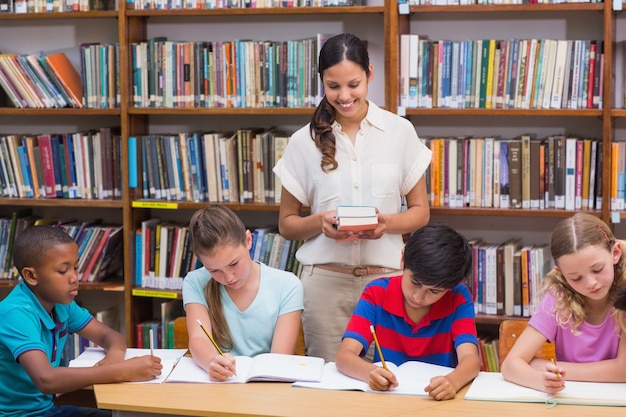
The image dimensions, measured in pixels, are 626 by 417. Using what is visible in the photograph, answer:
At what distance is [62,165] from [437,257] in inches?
94.8

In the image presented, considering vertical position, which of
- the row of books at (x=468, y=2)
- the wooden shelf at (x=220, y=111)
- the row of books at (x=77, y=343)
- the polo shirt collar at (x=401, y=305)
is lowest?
the row of books at (x=77, y=343)

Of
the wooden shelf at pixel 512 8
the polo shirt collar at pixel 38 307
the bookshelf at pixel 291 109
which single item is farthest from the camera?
the bookshelf at pixel 291 109

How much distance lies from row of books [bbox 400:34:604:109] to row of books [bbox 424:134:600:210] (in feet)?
0.52

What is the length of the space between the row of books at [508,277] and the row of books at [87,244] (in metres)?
1.69

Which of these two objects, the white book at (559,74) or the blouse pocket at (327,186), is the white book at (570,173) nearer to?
the white book at (559,74)

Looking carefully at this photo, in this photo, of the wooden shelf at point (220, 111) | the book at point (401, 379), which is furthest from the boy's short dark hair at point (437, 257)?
the wooden shelf at point (220, 111)

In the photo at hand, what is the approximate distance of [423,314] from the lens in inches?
99.3

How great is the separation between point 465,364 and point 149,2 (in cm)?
243

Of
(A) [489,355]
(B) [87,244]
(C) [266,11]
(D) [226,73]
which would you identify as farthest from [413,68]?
(B) [87,244]

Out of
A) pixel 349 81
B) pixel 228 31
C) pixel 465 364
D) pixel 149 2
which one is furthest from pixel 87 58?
pixel 465 364

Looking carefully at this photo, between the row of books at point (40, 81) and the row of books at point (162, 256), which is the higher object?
the row of books at point (40, 81)

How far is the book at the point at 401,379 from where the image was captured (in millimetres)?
2252

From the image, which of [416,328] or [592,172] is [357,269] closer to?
[416,328]

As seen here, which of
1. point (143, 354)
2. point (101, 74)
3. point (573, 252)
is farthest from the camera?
point (101, 74)
